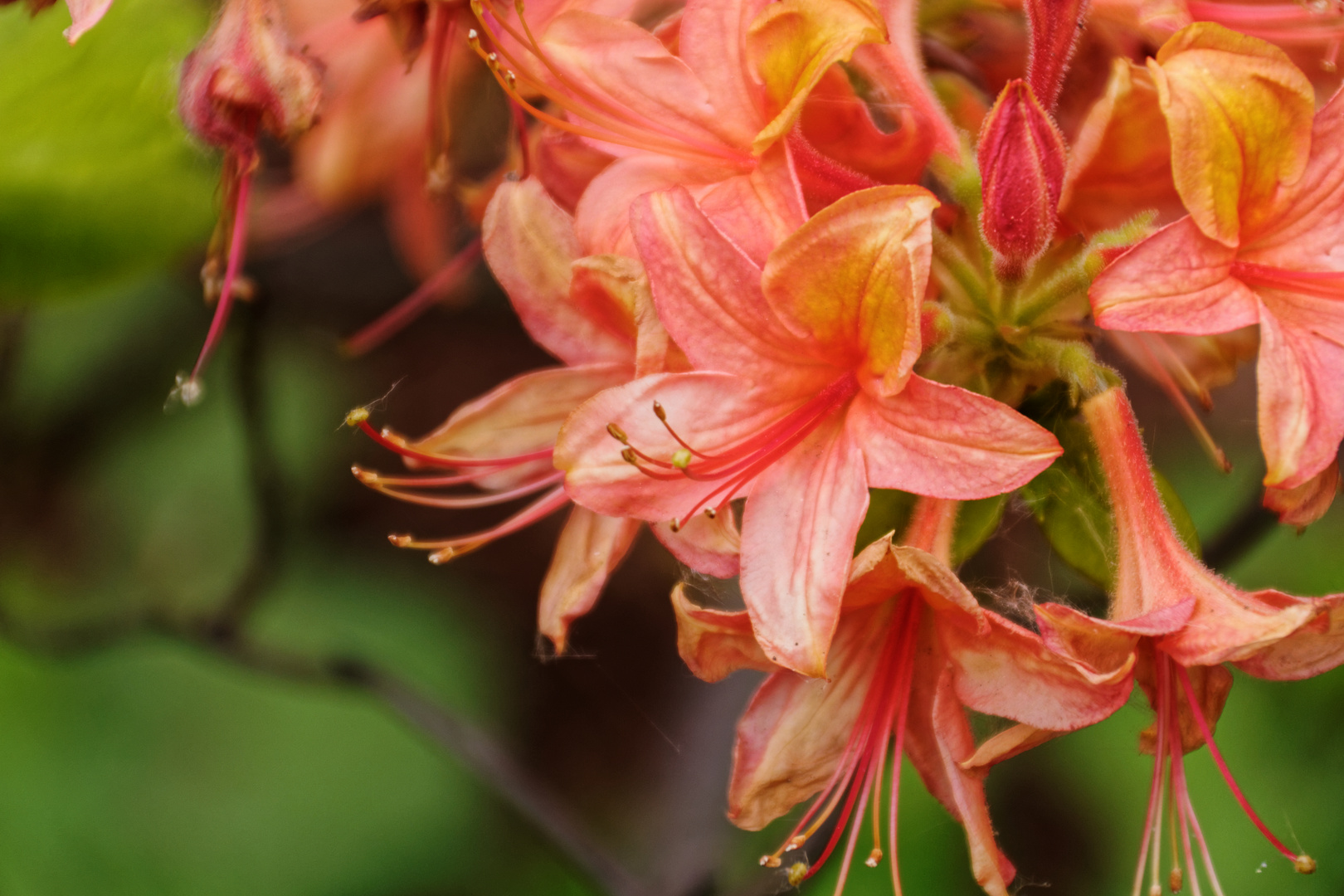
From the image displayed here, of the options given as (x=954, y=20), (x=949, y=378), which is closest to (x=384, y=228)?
(x=954, y=20)

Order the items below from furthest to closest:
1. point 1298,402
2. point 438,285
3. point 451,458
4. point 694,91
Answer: point 438,285, point 451,458, point 694,91, point 1298,402

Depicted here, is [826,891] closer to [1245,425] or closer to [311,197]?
[1245,425]

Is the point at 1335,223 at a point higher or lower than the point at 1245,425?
higher

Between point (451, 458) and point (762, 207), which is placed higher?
point (762, 207)

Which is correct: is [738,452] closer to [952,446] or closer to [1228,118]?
[952,446]

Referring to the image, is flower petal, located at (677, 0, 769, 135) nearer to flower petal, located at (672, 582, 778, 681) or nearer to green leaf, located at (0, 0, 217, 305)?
flower petal, located at (672, 582, 778, 681)

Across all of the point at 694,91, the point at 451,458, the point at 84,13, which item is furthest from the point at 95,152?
the point at 694,91
